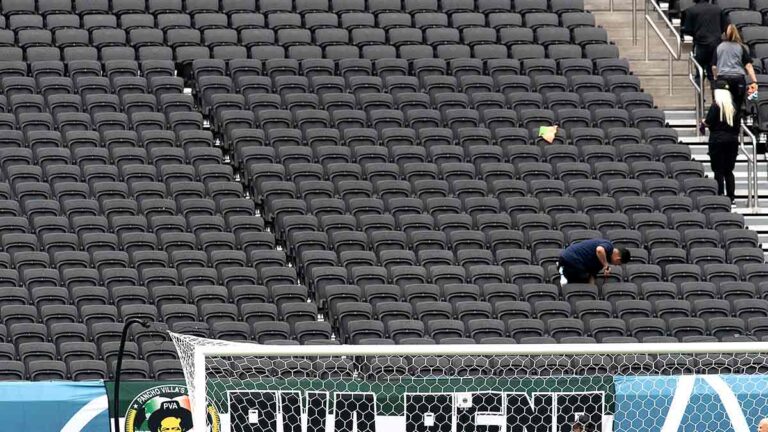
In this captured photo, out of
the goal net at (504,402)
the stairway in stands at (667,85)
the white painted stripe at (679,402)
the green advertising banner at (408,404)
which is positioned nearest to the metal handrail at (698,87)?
the stairway in stands at (667,85)

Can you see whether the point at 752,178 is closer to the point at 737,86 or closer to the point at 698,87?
the point at 737,86

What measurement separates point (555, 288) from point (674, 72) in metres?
6.41

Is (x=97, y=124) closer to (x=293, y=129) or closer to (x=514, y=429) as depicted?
(x=293, y=129)

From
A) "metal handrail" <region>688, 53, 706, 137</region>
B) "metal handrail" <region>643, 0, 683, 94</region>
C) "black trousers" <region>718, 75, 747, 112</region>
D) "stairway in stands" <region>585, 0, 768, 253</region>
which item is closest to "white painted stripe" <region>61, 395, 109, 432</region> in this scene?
"stairway in stands" <region>585, 0, 768, 253</region>

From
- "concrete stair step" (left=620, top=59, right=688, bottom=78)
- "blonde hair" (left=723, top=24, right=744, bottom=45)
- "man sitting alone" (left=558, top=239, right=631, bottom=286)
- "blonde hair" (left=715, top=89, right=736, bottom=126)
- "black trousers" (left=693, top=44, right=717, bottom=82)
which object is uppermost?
"blonde hair" (left=723, top=24, right=744, bottom=45)

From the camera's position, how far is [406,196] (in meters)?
20.3

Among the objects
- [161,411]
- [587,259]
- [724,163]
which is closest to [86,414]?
[161,411]

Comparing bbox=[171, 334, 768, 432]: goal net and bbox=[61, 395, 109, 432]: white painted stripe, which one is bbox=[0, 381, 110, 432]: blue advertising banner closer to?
bbox=[61, 395, 109, 432]: white painted stripe

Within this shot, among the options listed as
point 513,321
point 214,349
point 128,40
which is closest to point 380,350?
point 214,349

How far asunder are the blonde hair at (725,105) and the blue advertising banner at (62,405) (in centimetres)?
822

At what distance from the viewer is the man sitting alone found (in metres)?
18.8

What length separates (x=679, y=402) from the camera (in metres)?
15.8

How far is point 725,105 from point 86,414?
27.7 ft

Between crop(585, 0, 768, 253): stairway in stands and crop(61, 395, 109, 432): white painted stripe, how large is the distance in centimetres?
819
